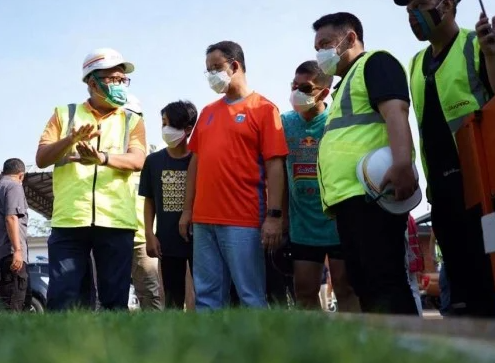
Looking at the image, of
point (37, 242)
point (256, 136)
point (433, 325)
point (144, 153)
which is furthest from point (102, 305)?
point (37, 242)

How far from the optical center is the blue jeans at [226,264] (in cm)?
496

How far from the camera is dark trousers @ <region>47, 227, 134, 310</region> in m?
4.83

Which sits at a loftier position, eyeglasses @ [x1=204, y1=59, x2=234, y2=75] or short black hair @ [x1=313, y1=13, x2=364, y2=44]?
short black hair @ [x1=313, y1=13, x2=364, y2=44]

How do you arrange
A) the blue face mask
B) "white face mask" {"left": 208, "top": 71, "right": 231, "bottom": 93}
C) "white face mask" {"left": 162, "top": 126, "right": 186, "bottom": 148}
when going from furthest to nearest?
1. "white face mask" {"left": 162, "top": 126, "right": 186, "bottom": 148}
2. "white face mask" {"left": 208, "top": 71, "right": 231, "bottom": 93}
3. the blue face mask

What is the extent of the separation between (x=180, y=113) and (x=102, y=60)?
1.28 metres

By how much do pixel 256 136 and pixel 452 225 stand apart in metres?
1.73

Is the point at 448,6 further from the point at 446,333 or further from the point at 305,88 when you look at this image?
the point at 446,333

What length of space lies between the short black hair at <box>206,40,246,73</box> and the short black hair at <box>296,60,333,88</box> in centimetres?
42

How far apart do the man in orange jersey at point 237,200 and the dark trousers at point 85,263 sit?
48cm

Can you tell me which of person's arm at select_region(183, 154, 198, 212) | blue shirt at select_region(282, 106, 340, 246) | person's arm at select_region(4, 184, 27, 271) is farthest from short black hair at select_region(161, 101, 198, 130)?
person's arm at select_region(4, 184, 27, 271)

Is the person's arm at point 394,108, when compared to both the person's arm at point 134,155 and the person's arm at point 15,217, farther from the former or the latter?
the person's arm at point 15,217

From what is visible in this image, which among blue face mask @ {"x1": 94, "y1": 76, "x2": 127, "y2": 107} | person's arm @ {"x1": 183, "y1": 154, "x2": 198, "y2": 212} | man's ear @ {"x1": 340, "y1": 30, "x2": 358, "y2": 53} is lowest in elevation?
person's arm @ {"x1": 183, "y1": 154, "x2": 198, "y2": 212}

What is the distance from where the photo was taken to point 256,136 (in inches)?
202

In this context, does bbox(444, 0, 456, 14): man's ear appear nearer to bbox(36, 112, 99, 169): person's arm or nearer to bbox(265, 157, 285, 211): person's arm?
bbox(265, 157, 285, 211): person's arm
